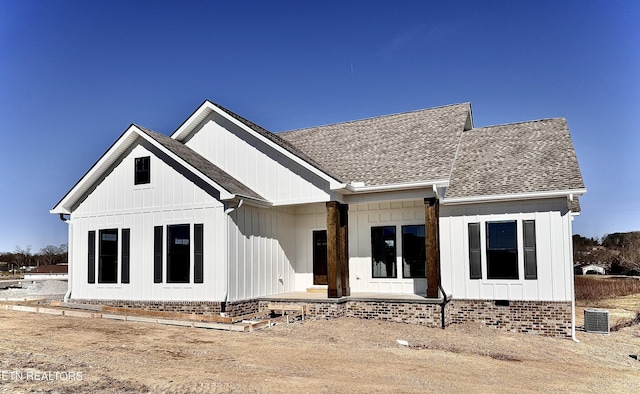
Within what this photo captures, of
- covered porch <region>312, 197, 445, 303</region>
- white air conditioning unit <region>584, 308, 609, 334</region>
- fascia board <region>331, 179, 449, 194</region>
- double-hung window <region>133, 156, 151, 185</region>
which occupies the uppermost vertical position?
double-hung window <region>133, 156, 151, 185</region>

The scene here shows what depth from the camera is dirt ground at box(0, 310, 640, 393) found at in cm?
791

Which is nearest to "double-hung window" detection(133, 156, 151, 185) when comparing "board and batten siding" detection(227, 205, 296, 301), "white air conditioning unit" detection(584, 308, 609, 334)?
"board and batten siding" detection(227, 205, 296, 301)

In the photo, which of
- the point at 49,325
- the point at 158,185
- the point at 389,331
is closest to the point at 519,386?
the point at 389,331

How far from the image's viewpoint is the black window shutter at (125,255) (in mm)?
16328

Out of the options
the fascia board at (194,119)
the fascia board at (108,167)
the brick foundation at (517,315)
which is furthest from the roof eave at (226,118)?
the brick foundation at (517,315)

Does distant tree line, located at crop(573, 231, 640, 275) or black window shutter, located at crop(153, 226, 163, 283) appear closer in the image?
black window shutter, located at crop(153, 226, 163, 283)

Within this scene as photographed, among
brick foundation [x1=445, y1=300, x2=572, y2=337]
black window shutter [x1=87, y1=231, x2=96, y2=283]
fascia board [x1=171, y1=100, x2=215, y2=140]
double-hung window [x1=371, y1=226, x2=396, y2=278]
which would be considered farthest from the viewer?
fascia board [x1=171, y1=100, x2=215, y2=140]

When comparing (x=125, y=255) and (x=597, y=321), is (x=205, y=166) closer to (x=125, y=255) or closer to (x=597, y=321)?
(x=125, y=255)

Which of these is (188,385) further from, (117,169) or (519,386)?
(117,169)

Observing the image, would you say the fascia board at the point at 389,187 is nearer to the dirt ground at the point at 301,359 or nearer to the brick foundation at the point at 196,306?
the dirt ground at the point at 301,359

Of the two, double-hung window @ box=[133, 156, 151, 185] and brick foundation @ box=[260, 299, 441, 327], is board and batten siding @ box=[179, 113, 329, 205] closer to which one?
double-hung window @ box=[133, 156, 151, 185]

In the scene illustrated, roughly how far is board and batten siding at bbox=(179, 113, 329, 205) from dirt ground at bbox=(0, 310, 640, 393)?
13.1 feet

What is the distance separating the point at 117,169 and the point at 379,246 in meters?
8.67

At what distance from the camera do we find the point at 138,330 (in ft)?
40.7
